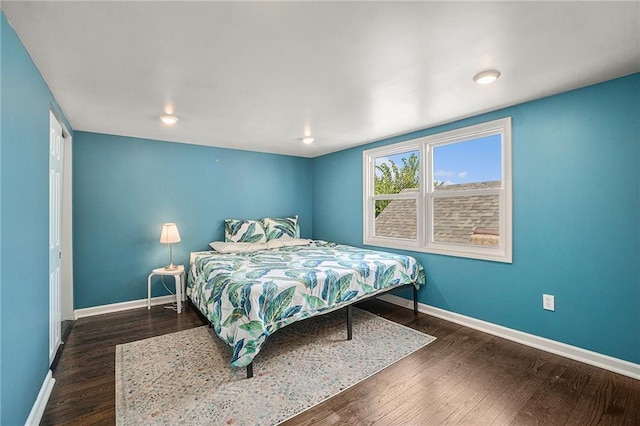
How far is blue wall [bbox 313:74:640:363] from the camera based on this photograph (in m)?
2.18

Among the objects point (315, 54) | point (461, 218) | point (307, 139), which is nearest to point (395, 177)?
point (461, 218)

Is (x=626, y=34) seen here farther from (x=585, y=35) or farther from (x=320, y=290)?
(x=320, y=290)

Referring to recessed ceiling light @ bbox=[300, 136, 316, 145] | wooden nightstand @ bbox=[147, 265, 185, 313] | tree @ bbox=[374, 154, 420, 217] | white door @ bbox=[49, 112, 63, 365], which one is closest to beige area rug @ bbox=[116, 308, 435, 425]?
white door @ bbox=[49, 112, 63, 365]

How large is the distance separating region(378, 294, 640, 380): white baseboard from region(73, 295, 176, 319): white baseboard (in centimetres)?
339

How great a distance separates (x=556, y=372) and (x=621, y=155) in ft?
5.64

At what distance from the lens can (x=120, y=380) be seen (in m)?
2.16

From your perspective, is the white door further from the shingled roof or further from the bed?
the shingled roof

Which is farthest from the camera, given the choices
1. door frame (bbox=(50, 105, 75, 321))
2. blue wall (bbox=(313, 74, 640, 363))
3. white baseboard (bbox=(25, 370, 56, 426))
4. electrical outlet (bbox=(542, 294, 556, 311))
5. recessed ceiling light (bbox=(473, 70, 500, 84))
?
door frame (bbox=(50, 105, 75, 321))

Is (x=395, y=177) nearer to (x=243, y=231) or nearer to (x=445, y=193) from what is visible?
(x=445, y=193)

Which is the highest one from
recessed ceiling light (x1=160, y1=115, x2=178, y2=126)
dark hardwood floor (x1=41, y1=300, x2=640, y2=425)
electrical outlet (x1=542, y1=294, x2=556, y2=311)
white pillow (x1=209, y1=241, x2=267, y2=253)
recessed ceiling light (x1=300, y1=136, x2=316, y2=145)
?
recessed ceiling light (x1=300, y1=136, x2=316, y2=145)

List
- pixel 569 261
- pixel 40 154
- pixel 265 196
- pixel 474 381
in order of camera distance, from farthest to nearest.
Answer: pixel 265 196 < pixel 569 261 < pixel 474 381 < pixel 40 154

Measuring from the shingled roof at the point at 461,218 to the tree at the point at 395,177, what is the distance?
14cm

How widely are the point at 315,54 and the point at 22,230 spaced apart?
6.41ft

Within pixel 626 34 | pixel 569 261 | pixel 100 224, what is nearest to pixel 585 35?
pixel 626 34
